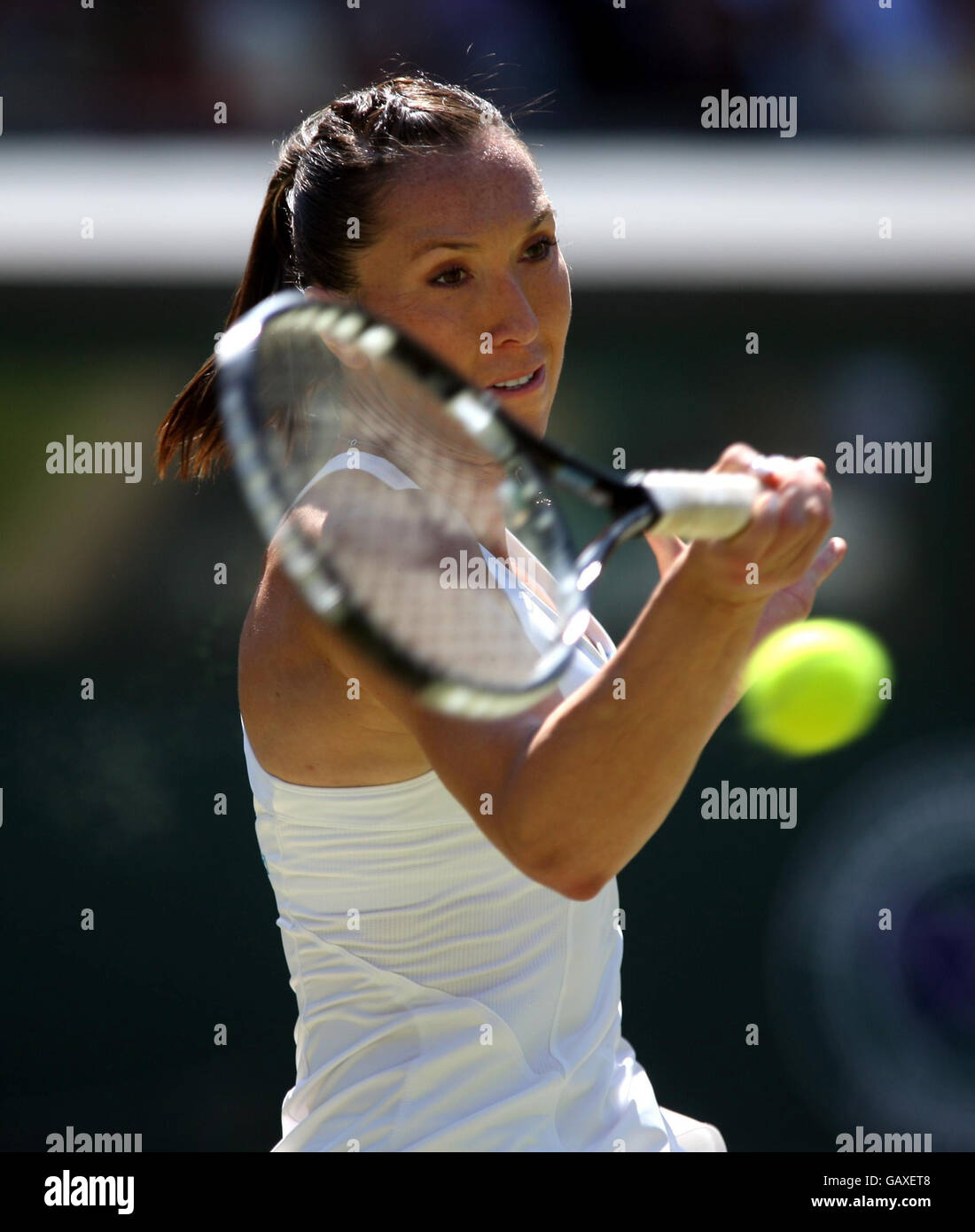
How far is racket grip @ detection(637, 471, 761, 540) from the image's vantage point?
789 millimetres

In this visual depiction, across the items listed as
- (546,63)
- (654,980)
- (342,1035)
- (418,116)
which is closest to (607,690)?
(342,1035)

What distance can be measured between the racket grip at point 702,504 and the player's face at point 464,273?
13.3 inches

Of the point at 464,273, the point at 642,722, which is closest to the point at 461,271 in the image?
the point at 464,273

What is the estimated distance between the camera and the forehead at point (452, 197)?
1120mm

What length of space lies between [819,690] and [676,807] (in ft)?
0.95

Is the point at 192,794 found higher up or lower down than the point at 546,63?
lower down

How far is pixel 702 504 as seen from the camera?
79 centimetres

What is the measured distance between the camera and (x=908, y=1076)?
2312mm

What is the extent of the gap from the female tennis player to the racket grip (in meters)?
0.01

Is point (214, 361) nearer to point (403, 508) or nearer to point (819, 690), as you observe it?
point (403, 508)

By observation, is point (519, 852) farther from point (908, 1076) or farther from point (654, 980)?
point (908, 1076)

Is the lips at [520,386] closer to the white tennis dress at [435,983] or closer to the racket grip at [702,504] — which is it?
the white tennis dress at [435,983]

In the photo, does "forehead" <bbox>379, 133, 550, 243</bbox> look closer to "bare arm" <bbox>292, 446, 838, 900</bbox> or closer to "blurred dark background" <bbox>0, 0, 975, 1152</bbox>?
"bare arm" <bbox>292, 446, 838, 900</bbox>

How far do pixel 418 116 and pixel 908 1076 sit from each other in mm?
1766
